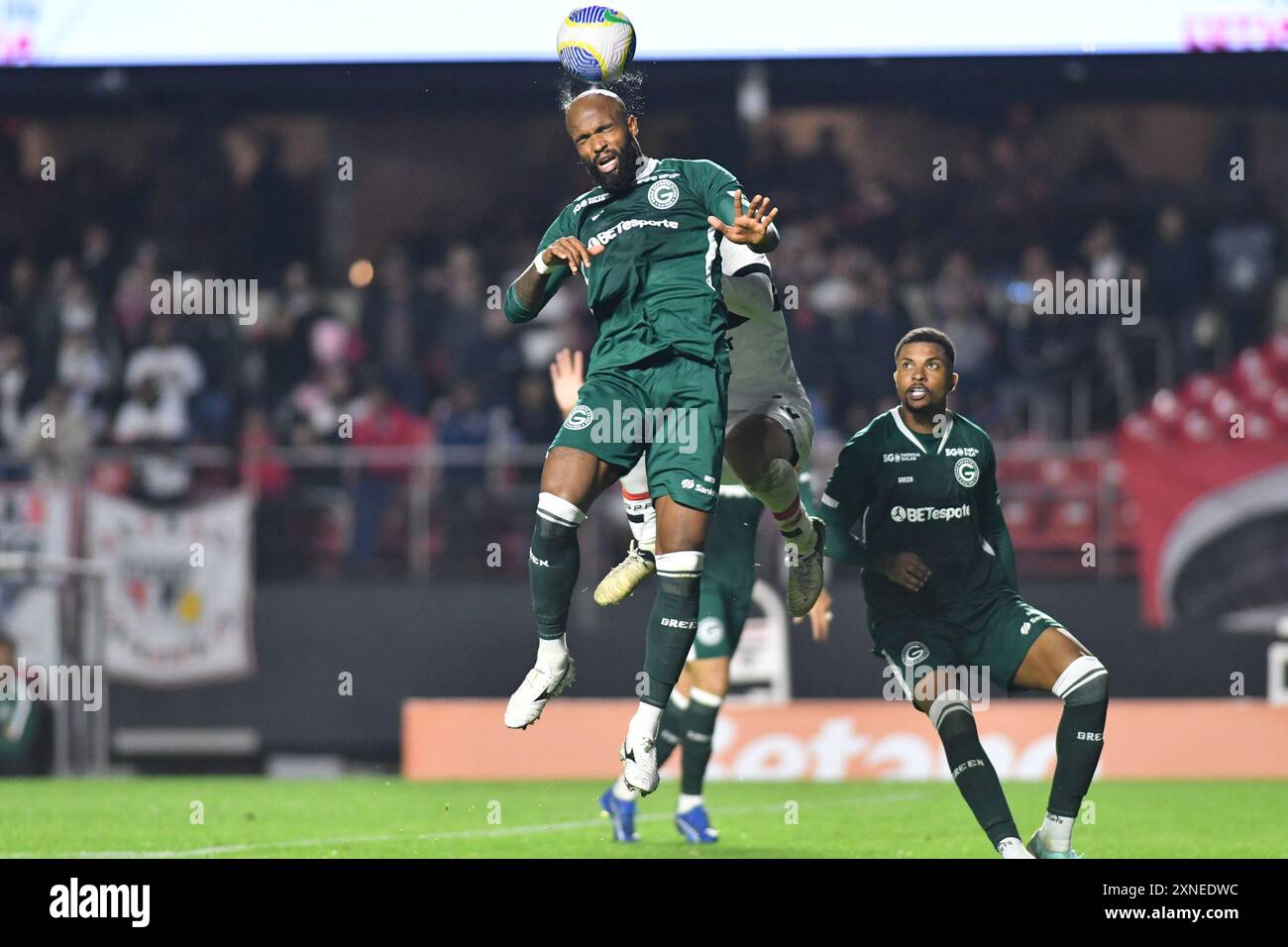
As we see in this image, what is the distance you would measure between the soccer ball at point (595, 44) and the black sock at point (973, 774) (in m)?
2.86

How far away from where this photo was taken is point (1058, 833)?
7.71 m

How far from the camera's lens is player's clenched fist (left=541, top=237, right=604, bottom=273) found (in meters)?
7.22

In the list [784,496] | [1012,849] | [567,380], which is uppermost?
[567,380]

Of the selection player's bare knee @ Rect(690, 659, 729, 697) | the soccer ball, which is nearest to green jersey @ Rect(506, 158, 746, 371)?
the soccer ball

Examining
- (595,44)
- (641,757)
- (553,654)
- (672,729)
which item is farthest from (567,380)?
(641,757)

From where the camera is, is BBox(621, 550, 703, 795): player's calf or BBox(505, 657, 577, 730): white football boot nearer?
BBox(621, 550, 703, 795): player's calf

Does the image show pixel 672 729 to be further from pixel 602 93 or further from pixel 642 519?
pixel 602 93

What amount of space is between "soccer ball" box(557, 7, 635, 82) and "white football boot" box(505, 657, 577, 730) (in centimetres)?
223

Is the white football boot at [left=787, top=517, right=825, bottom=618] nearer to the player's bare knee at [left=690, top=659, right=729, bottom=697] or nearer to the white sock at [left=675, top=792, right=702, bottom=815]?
the player's bare knee at [left=690, top=659, right=729, bottom=697]

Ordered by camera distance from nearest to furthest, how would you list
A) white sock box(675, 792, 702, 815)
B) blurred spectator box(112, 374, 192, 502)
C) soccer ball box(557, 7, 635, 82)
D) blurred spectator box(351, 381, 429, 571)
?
soccer ball box(557, 7, 635, 82)
white sock box(675, 792, 702, 815)
blurred spectator box(351, 381, 429, 571)
blurred spectator box(112, 374, 192, 502)

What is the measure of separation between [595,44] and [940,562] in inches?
98.7
